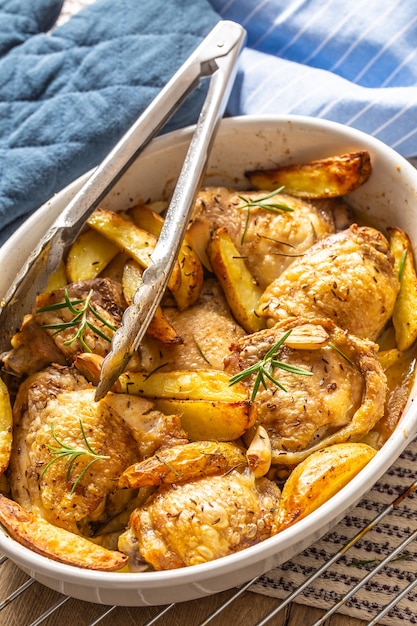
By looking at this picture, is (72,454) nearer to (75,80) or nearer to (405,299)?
(405,299)

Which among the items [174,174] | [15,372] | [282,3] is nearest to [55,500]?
[15,372]

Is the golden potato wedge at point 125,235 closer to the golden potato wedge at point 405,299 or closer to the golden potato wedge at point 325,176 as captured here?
the golden potato wedge at point 325,176

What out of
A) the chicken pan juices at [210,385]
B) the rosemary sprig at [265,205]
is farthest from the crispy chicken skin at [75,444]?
the rosemary sprig at [265,205]

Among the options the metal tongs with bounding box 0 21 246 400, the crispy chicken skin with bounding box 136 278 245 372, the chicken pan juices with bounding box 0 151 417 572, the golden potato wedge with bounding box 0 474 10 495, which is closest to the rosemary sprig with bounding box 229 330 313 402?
the chicken pan juices with bounding box 0 151 417 572

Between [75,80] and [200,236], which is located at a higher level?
[200,236]

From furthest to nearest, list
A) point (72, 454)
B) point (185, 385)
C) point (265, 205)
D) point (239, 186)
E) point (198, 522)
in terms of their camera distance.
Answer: point (239, 186) < point (265, 205) < point (185, 385) < point (72, 454) < point (198, 522)

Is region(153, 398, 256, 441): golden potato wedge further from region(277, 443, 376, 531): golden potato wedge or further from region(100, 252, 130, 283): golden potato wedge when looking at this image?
region(100, 252, 130, 283): golden potato wedge

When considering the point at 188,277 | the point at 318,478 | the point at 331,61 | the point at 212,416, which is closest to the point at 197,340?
the point at 188,277
